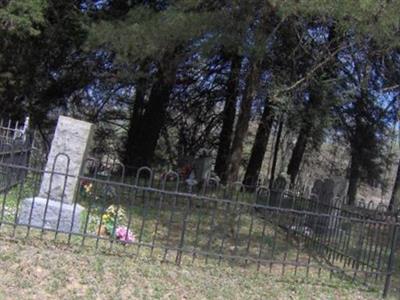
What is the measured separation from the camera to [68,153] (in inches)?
298

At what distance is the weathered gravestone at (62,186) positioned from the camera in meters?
7.32

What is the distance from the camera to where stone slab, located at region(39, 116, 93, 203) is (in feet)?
24.7

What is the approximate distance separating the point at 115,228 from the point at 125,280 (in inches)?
49.2

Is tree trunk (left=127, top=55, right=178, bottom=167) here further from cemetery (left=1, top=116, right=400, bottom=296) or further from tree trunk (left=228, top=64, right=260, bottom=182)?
cemetery (left=1, top=116, right=400, bottom=296)

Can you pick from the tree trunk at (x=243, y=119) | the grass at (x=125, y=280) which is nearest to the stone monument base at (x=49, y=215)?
the grass at (x=125, y=280)

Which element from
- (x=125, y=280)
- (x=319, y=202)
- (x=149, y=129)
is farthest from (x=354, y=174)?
(x=125, y=280)

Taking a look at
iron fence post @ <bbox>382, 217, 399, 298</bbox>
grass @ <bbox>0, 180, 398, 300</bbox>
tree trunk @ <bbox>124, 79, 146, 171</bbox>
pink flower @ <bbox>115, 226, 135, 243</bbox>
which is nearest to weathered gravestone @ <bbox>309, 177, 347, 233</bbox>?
iron fence post @ <bbox>382, 217, 399, 298</bbox>

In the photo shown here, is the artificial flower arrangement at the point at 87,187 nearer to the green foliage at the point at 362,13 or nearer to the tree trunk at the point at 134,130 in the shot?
the green foliage at the point at 362,13

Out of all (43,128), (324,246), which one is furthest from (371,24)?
(43,128)

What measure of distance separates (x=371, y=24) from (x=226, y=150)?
12.4 m

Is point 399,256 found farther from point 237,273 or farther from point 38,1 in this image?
point 38,1

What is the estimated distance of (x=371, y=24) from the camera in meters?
8.04

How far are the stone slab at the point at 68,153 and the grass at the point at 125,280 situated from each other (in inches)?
37.3

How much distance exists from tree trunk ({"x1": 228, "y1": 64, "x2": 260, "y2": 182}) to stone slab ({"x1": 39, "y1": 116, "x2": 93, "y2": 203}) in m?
4.78
